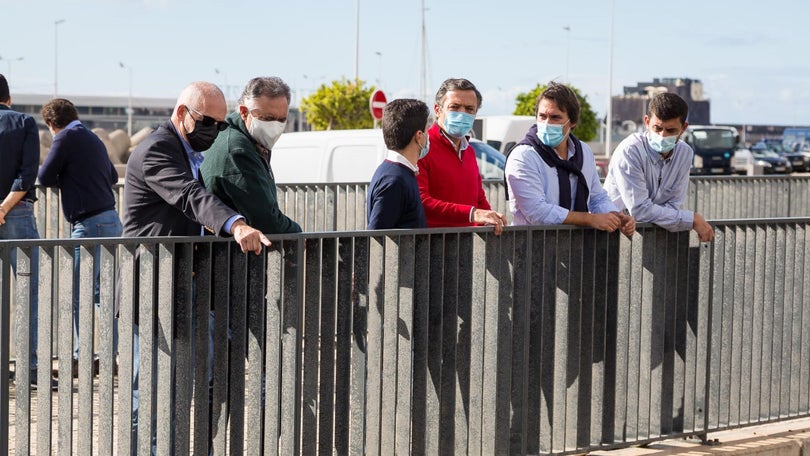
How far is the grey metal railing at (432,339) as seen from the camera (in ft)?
14.5

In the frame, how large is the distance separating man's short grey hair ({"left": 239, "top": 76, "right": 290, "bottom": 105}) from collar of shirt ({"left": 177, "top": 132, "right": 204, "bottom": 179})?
11.3 inches

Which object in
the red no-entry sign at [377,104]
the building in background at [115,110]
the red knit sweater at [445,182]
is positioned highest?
the building in background at [115,110]

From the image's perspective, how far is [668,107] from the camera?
620cm

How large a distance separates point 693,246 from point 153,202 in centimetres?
266

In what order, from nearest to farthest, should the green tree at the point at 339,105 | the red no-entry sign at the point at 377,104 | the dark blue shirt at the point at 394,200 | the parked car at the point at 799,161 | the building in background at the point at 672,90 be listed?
the dark blue shirt at the point at 394,200, the red no-entry sign at the point at 377,104, the parked car at the point at 799,161, the green tree at the point at 339,105, the building in background at the point at 672,90

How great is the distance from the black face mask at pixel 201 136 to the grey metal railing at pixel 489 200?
132 inches

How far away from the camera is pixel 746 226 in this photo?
6.22m

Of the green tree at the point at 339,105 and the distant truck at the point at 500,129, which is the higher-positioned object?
the green tree at the point at 339,105

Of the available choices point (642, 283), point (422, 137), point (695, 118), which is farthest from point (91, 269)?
point (695, 118)

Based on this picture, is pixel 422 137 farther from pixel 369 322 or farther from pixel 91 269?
pixel 91 269

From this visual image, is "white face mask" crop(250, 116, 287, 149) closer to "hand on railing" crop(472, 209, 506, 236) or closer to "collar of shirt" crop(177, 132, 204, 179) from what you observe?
"collar of shirt" crop(177, 132, 204, 179)

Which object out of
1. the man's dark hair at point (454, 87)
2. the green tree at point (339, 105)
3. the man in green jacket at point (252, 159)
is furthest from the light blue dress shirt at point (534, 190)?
the green tree at point (339, 105)

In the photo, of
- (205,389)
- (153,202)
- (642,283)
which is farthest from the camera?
(642,283)

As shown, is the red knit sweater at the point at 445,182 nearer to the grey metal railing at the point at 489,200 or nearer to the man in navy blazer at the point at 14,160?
the man in navy blazer at the point at 14,160
